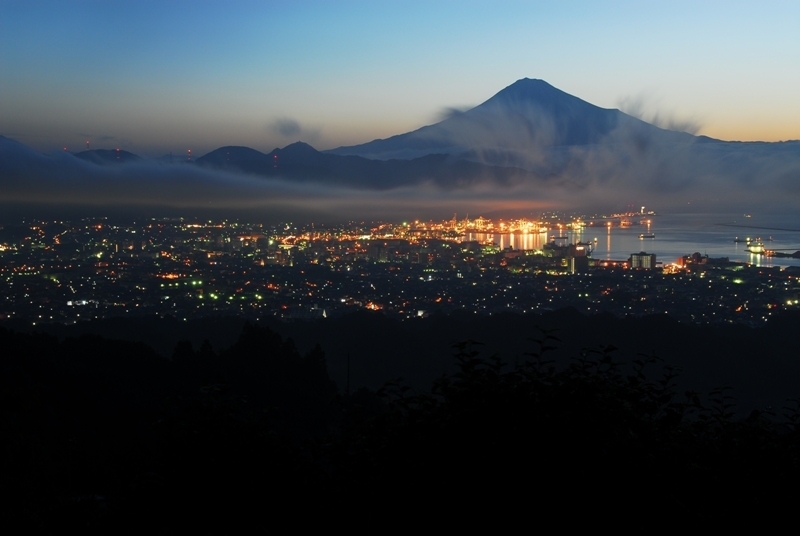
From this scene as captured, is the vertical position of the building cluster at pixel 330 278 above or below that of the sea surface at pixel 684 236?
below

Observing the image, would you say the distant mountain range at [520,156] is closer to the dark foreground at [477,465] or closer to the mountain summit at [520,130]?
the mountain summit at [520,130]

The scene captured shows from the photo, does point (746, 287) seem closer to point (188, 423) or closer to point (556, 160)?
point (188, 423)

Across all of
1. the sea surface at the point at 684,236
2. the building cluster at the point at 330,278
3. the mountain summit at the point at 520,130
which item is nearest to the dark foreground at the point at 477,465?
the building cluster at the point at 330,278

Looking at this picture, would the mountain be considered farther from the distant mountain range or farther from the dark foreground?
the dark foreground

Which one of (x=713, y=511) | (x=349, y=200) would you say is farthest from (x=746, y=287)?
(x=349, y=200)

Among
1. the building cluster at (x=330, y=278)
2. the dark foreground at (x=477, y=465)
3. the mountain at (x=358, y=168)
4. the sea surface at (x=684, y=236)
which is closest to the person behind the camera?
the dark foreground at (x=477, y=465)

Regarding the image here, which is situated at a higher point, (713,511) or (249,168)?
(249,168)
